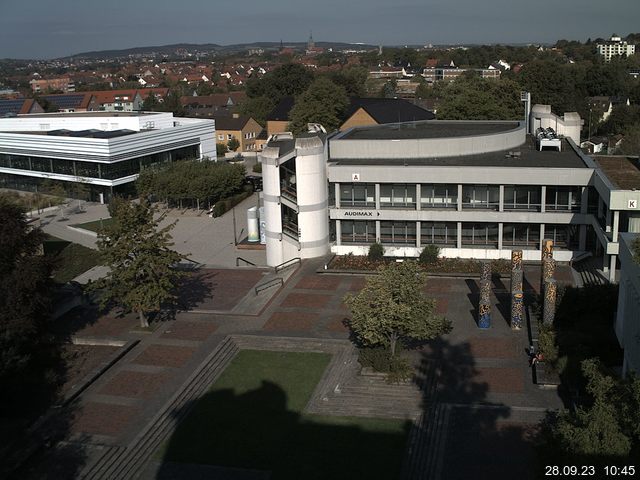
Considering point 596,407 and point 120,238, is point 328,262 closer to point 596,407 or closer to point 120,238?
point 120,238

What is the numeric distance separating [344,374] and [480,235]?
1726cm

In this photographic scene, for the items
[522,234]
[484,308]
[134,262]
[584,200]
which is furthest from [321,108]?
[134,262]

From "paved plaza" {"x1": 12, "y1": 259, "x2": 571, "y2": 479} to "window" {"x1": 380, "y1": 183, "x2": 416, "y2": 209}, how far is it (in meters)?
5.93

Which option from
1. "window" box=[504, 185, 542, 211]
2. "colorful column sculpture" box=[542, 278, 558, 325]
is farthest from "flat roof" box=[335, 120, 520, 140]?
"colorful column sculpture" box=[542, 278, 558, 325]

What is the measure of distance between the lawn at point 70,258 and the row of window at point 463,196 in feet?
51.3

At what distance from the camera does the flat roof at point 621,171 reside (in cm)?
3464

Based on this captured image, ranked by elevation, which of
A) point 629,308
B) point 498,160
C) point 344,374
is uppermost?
point 498,160

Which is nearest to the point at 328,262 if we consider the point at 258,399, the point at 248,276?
the point at 248,276

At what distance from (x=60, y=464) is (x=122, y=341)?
347 inches

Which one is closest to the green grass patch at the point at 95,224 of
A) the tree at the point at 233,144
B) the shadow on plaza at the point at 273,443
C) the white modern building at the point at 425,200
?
the white modern building at the point at 425,200

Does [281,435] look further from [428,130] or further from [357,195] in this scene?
[428,130]

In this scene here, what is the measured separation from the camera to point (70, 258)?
4641 cm

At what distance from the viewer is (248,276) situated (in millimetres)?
38781

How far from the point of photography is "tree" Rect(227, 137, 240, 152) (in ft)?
310
